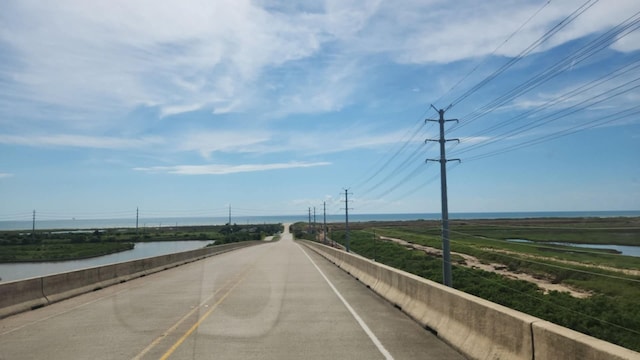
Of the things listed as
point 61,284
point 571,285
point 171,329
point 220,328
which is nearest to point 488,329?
point 220,328

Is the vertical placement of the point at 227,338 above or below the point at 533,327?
below

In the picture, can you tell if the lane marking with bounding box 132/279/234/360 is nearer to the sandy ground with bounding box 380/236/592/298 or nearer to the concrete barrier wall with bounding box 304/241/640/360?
the concrete barrier wall with bounding box 304/241/640/360

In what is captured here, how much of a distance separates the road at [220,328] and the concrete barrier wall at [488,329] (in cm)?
33

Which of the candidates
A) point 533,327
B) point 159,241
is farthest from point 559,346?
point 159,241

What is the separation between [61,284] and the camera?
17.1m

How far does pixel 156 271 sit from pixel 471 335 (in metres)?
23.9

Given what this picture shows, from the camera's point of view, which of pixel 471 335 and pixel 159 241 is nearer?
pixel 471 335

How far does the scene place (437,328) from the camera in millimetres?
10664

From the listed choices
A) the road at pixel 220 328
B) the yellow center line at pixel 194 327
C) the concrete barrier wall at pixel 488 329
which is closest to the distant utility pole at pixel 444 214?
the road at pixel 220 328

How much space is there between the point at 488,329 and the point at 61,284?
13808mm

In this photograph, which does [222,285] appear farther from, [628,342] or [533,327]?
[533,327]

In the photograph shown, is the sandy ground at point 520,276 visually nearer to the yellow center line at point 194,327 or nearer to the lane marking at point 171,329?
the yellow center line at point 194,327

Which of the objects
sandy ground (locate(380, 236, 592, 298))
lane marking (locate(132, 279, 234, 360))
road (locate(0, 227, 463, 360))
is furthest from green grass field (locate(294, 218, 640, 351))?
lane marking (locate(132, 279, 234, 360))

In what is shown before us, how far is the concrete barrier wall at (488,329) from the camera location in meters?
5.73
